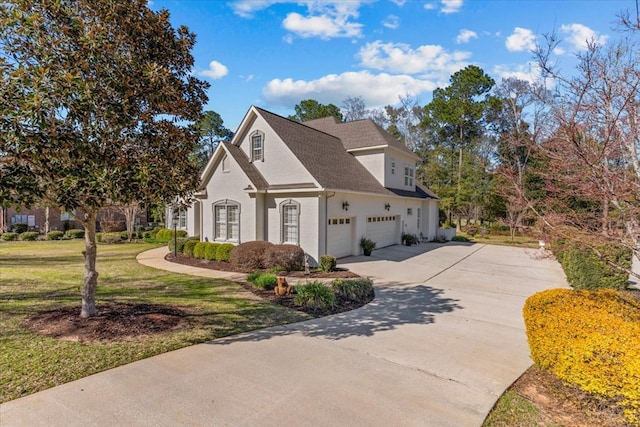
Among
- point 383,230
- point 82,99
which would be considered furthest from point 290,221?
point 82,99

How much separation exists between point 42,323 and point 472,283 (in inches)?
Answer: 480

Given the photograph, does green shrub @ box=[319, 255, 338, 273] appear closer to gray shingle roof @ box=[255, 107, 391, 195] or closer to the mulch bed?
gray shingle roof @ box=[255, 107, 391, 195]

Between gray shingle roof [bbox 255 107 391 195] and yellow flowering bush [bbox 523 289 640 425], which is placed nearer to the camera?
yellow flowering bush [bbox 523 289 640 425]

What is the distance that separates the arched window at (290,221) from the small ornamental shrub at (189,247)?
4693 mm

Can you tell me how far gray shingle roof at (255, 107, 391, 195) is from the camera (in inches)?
585

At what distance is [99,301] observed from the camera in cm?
828

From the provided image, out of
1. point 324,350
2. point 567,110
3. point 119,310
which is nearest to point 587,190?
point 567,110

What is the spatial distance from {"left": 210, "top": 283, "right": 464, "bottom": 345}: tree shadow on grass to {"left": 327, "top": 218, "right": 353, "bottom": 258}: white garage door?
15.8 ft

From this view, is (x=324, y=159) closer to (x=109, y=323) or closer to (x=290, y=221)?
(x=290, y=221)

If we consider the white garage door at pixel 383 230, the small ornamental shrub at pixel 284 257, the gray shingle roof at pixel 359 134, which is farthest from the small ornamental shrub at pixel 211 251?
the gray shingle roof at pixel 359 134

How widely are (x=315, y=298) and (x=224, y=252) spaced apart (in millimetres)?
7608

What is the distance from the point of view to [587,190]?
4156 millimetres

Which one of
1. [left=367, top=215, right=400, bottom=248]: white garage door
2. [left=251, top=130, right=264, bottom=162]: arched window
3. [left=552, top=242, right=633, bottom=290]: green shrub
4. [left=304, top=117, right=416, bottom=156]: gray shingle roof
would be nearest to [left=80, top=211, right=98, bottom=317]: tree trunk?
[left=251, top=130, right=264, bottom=162]: arched window

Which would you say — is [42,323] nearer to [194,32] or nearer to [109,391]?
[109,391]
